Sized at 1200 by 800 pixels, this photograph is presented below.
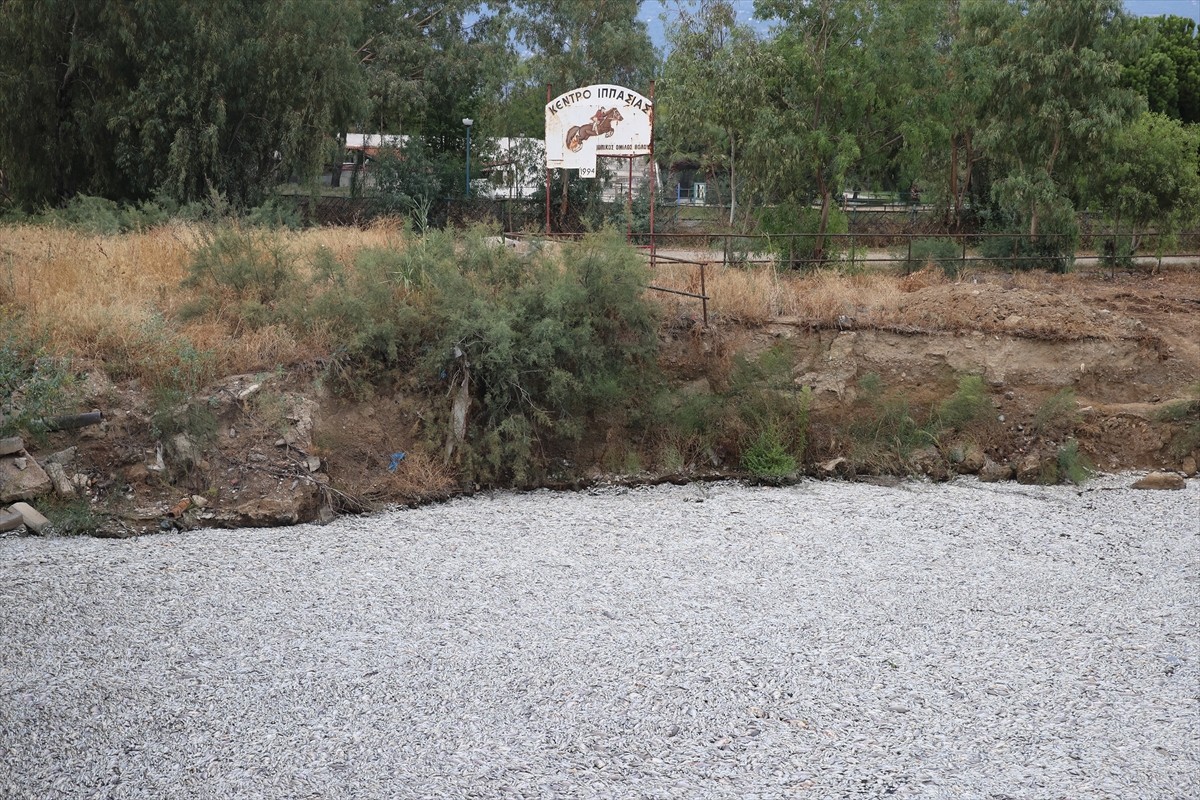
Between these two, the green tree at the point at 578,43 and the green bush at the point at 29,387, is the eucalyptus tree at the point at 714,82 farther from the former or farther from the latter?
the green bush at the point at 29,387

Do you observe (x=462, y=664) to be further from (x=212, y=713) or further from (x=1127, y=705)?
(x=1127, y=705)

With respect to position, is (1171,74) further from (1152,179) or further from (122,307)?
(122,307)

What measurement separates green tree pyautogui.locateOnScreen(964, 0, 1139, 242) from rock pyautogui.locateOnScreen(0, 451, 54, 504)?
57.6 ft

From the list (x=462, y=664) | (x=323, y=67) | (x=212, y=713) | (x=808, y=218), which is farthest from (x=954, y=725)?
(x=323, y=67)

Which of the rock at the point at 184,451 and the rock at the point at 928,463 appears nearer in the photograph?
the rock at the point at 184,451

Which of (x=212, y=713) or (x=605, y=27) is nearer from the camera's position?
(x=212, y=713)

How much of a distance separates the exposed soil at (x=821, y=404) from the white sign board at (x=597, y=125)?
455 cm

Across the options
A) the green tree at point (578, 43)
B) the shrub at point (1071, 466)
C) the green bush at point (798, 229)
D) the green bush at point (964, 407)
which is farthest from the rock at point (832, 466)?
the green tree at point (578, 43)

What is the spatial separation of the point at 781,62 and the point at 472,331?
11494 millimetres

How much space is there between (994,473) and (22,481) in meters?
10.7

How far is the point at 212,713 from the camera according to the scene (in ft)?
22.2

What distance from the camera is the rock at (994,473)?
1364 centimetres

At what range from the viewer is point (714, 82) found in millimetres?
22547

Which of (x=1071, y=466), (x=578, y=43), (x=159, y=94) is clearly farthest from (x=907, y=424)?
(x=578, y=43)
